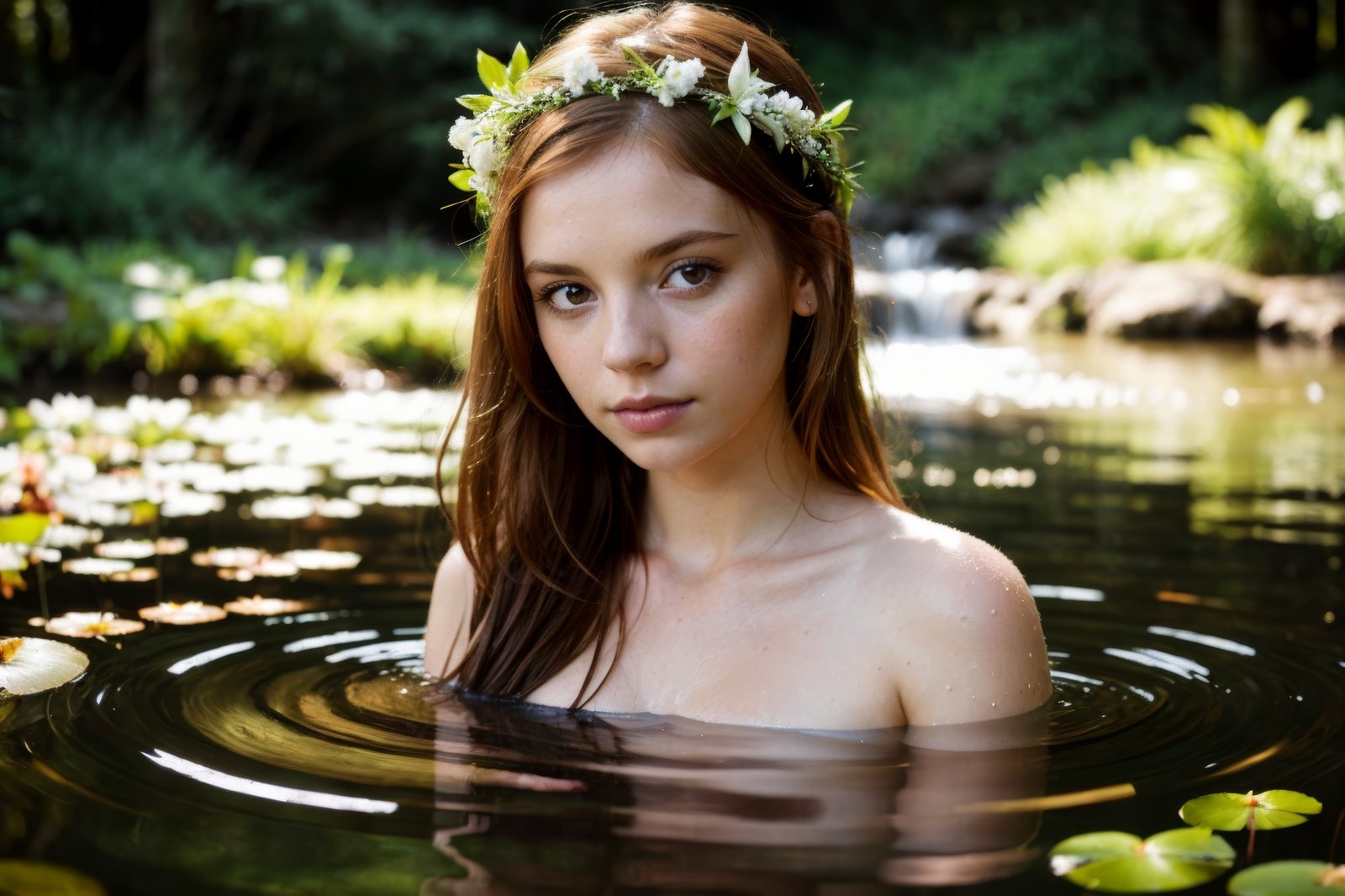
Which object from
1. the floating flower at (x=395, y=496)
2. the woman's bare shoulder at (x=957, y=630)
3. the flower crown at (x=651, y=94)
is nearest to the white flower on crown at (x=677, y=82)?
the flower crown at (x=651, y=94)

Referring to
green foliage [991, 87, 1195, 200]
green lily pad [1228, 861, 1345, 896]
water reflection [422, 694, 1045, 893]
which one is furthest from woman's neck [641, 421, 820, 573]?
green foliage [991, 87, 1195, 200]

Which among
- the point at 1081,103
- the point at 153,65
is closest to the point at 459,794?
the point at 153,65

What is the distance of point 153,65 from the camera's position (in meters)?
17.8

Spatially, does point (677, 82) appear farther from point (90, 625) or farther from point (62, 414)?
point (62, 414)

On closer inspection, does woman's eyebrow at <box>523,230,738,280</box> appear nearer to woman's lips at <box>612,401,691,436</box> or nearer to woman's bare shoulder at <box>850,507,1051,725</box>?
woman's lips at <box>612,401,691,436</box>

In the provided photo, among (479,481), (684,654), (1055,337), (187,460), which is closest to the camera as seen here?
(684,654)

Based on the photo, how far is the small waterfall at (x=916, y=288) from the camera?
15227 millimetres

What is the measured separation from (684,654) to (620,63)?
1.12m

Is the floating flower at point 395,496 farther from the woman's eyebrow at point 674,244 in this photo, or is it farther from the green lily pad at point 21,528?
the woman's eyebrow at point 674,244

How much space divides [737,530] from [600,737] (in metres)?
0.51

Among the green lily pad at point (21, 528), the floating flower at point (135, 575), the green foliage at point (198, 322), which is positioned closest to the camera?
the green lily pad at point (21, 528)

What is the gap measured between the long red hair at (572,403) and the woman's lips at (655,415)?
340mm

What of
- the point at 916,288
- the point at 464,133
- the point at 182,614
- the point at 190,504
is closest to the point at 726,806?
the point at 464,133

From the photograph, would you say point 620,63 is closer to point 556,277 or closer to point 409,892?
point 556,277
